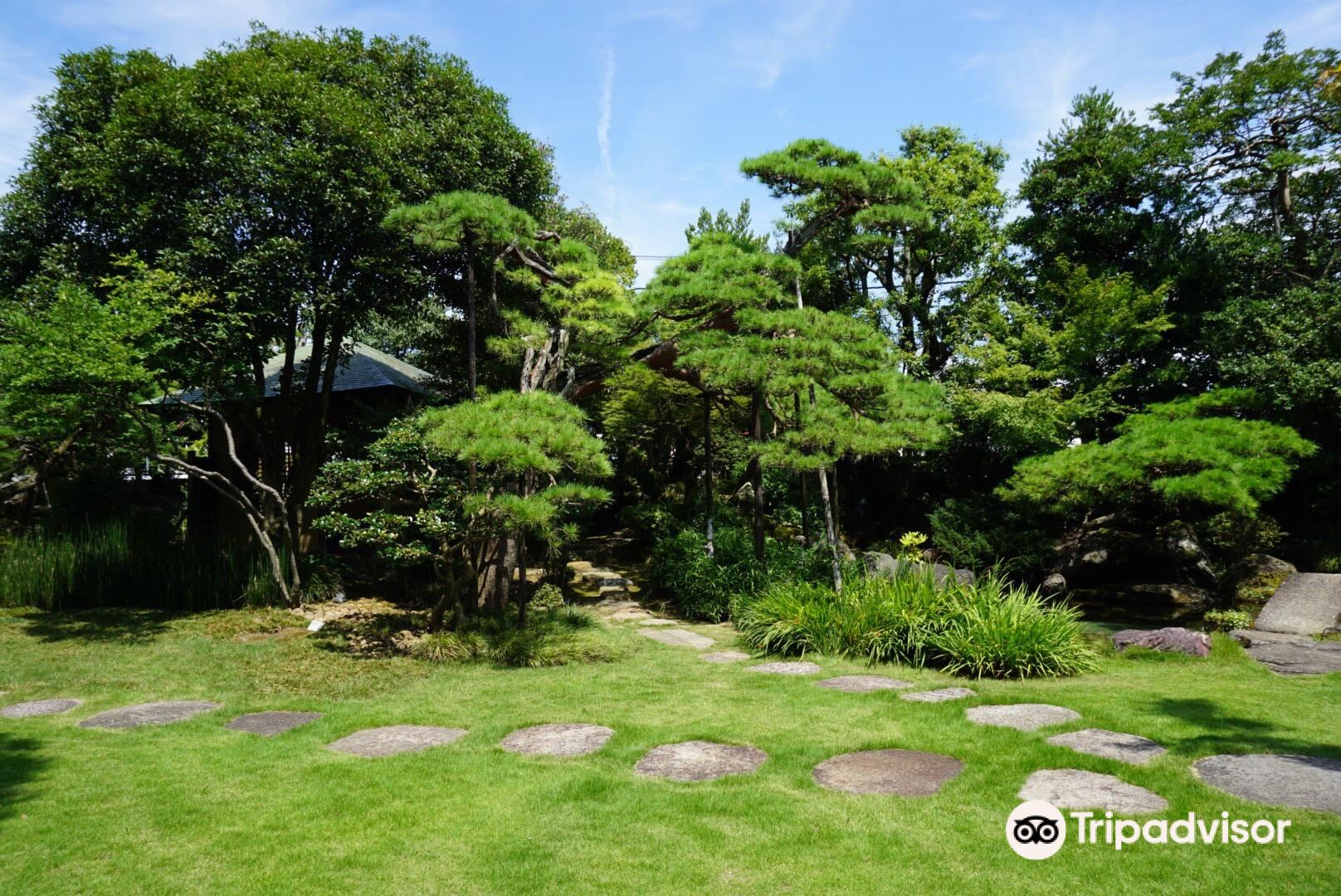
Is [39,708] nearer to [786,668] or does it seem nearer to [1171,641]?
[786,668]

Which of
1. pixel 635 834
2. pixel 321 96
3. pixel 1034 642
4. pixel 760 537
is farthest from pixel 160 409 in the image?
pixel 1034 642

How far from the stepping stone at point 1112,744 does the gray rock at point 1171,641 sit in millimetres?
3287

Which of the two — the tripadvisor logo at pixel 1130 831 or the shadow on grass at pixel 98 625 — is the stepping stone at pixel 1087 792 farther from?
the shadow on grass at pixel 98 625

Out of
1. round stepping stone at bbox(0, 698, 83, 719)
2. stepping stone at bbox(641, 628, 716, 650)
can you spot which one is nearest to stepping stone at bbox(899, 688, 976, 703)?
stepping stone at bbox(641, 628, 716, 650)

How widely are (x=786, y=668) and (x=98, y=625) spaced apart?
7.52 meters

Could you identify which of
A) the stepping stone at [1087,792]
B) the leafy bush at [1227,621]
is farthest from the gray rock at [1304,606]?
the stepping stone at [1087,792]

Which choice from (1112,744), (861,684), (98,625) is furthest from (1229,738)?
(98,625)

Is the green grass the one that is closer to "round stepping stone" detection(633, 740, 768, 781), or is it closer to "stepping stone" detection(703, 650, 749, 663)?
"round stepping stone" detection(633, 740, 768, 781)

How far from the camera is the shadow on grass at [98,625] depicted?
7.64m

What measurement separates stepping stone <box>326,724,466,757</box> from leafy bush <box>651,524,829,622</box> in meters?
4.93

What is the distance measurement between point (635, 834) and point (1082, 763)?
87.7 inches

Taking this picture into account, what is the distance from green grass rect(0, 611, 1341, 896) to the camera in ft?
8.94

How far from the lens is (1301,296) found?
37.1 feet

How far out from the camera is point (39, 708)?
530cm
